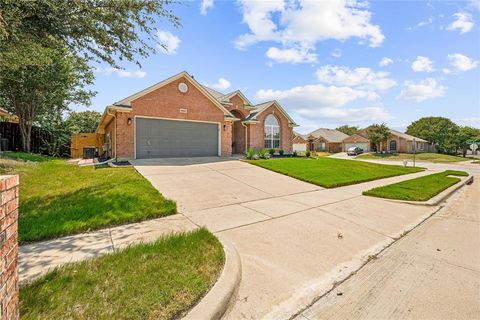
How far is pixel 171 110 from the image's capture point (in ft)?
48.8

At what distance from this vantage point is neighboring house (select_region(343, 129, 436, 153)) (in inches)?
1817

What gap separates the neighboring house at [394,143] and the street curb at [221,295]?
52367mm

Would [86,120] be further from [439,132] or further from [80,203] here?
[439,132]

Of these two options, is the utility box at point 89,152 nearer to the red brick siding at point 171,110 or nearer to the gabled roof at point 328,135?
the red brick siding at point 171,110

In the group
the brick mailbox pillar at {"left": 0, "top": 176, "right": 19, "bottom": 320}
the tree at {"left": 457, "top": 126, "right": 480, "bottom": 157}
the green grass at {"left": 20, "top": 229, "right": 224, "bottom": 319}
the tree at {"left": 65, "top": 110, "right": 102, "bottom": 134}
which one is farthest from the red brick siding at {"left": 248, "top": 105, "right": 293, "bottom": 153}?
the tree at {"left": 457, "top": 126, "right": 480, "bottom": 157}

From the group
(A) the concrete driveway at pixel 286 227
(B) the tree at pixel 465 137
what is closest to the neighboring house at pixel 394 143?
(B) the tree at pixel 465 137

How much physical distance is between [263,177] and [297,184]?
1575mm

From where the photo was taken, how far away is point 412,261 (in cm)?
367

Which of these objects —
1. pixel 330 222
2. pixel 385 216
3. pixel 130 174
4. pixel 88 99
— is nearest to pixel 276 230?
pixel 330 222

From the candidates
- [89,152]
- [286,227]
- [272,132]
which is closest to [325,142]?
[272,132]

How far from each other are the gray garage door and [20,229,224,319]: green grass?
11616 mm

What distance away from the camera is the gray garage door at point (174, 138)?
14.1m

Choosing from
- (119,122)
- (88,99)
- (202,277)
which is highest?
(88,99)

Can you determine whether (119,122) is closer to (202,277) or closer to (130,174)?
(130,174)
